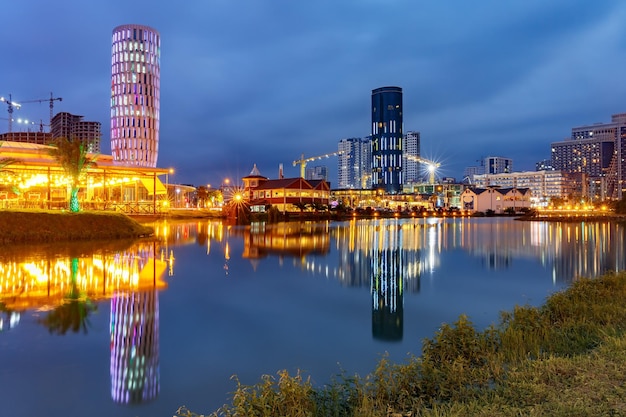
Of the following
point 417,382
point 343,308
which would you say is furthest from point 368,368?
point 343,308

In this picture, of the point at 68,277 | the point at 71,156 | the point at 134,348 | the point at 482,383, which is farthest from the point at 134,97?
the point at 482,383

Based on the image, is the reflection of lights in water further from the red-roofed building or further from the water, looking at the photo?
the red-roofed building

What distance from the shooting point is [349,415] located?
5.72 meters

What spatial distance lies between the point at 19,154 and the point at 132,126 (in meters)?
69.6

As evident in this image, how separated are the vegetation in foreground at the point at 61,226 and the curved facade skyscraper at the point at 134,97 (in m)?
80.0

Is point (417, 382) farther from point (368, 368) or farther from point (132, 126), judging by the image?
point (132, 126)

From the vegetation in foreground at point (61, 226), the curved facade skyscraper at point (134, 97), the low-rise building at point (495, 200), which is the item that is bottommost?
the vegetation in foreground at point (61, 226)

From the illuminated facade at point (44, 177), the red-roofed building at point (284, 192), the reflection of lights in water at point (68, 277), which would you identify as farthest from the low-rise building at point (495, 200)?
the reflection of lights in water at point (68, 277)

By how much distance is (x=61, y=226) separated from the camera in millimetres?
29328

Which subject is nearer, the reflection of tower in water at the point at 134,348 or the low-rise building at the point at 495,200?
the reflection of tower in water at the point at 134,348

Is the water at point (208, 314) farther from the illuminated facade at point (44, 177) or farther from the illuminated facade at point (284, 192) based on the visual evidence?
the illuminated facade at point (284, 192)

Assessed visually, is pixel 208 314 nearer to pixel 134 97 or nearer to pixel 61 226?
pixel 61 226

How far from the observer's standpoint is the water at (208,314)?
7.45m

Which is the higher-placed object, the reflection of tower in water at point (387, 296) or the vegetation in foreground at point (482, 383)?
the vegetation in foreground at point (482, 383)
